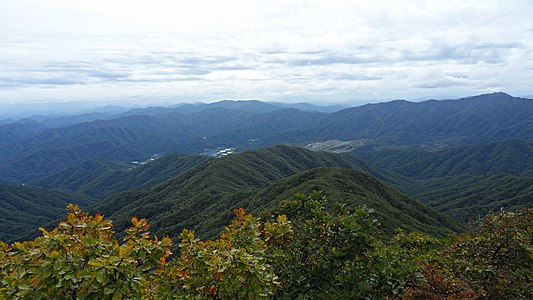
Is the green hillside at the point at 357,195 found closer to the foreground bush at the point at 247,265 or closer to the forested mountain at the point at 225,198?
the forested mountain at the point at 225,198

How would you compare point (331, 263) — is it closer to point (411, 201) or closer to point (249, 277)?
point (249, 277)

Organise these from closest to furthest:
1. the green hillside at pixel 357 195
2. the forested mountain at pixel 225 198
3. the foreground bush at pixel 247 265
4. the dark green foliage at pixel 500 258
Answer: the foreground bush at pixel 247 265 < the dark green foliage at pixel 500 258 < the green hillside at pixel 357 195 < the forested mountain at pixel 225 198

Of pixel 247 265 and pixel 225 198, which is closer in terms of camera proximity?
pixel 247 265

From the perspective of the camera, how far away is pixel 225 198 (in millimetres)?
133375

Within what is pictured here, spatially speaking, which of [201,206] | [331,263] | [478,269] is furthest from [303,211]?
[201,206]

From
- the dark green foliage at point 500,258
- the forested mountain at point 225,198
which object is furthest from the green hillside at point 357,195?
the dark green foliage at point 500,258

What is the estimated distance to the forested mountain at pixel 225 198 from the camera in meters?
106

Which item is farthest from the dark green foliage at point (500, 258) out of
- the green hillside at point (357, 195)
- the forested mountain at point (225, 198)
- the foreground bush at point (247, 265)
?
the green hillside at point (357, 195)

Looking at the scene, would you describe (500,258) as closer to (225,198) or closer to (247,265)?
(247,265)

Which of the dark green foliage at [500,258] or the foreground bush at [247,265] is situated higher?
the foreground bush at [247,265]

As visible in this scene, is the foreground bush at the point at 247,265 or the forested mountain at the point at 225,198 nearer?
the foreground bush at the point at 247,265

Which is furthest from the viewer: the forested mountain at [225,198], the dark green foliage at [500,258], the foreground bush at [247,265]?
the forested mountain at [225,198]

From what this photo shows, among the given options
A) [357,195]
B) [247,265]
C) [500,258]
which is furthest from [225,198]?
[247,265]

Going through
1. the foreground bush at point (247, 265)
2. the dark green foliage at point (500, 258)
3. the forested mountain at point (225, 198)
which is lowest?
the forested mountain at point (225, 198)
